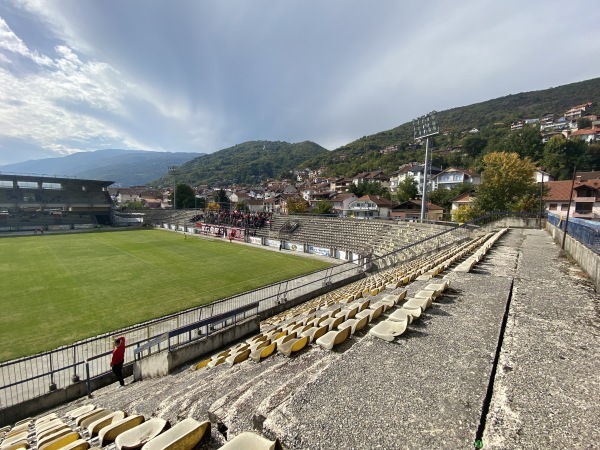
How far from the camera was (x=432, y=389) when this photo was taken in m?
4.23

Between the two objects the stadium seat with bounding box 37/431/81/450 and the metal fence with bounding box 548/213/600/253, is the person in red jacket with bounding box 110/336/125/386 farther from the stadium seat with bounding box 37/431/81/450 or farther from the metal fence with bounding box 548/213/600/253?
the metal fence with bounding box 548/213/600/253

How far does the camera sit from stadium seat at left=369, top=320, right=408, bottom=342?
19.2 ft

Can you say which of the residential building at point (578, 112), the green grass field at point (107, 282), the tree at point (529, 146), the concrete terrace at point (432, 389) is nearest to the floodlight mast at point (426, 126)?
the green grass field at point (107, 282)

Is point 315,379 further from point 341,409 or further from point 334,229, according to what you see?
point 334,229

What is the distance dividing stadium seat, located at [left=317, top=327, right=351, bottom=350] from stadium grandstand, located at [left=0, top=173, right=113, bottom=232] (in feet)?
235

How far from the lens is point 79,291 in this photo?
1981cm

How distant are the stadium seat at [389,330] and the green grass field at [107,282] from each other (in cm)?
1396

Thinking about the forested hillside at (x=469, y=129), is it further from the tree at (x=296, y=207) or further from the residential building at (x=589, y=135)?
the tree at (x=296, y=207)

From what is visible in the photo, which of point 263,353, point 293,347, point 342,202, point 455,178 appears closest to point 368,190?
point 342,202

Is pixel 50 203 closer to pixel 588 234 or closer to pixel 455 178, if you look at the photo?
pixel 588 234

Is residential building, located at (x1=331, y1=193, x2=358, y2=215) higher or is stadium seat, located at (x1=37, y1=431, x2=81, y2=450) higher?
residential building, located at (x1=331, y1=193, x2=358, y2=215)

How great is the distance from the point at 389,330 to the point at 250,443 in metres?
3.79

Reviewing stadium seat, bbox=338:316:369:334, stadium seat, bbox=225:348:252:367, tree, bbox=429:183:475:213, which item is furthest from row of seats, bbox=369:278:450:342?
tree, bbox=429:183:475:213

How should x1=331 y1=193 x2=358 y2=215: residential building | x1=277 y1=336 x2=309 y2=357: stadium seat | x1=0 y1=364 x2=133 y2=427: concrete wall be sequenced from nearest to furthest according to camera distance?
1. x1=277 y1=336 x2=309 y2=357: stadium seat
2. x1=0 y1=364 x2=133 y2=427: concrete wall
3. x1=331 y1=193 x2=358 y2=215: residential building
